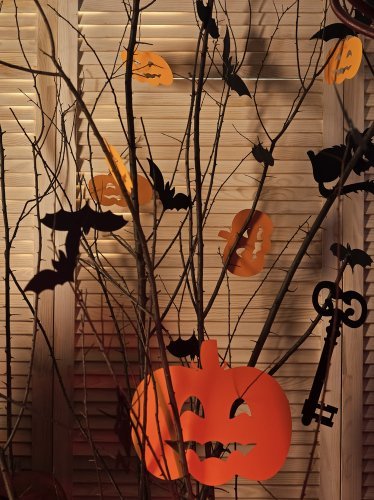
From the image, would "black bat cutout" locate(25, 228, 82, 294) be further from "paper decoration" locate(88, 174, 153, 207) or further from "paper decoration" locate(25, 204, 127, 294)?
"paper decoration" locate(88, 174, 153, 207)

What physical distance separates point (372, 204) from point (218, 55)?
55 centimetres

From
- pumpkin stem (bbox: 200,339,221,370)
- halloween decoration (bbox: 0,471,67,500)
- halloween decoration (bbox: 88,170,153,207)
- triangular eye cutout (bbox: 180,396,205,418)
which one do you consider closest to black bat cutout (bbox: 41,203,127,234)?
pumpkin stem (bbox: 200,339,221,370)

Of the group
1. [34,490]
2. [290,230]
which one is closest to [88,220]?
[34,490]

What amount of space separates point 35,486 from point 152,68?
100 centimetres

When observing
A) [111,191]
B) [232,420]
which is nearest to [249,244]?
[111,191]

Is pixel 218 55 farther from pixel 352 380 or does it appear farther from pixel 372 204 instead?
pixel 352 380

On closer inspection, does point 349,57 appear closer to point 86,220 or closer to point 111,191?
point 111,191

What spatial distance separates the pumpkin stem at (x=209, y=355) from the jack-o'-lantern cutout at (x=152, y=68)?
0.88 meters

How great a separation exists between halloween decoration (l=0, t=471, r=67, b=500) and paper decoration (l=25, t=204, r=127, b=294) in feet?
2.92

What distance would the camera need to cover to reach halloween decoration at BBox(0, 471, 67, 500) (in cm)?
149

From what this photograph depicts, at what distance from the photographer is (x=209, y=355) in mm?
1070

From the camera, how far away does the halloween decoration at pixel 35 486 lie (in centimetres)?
149

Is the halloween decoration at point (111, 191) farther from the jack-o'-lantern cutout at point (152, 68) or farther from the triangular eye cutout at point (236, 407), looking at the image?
the triangular eye cutout at point (236, 407)

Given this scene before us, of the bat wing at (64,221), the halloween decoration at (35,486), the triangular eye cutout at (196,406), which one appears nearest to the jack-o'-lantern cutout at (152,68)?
the triangular eye cutout at (196,406)
